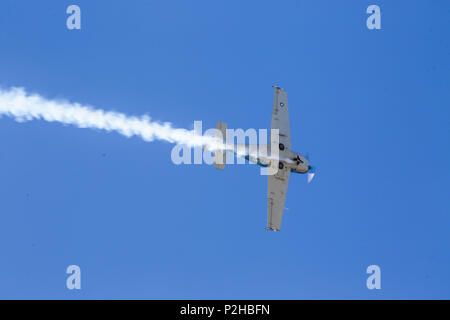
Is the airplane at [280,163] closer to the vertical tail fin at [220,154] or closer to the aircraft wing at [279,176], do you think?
the aircraft wing at [279,176]

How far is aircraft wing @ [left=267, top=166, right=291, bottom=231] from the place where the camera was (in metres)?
45.0

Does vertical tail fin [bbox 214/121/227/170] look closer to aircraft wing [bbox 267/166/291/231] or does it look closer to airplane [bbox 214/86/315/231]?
airplane [bbox 214/86/315/231]

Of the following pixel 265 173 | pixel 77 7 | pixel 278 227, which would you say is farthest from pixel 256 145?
pixel 77 7

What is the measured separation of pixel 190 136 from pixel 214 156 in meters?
2.00

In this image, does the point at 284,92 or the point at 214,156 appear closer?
the point at 214,156

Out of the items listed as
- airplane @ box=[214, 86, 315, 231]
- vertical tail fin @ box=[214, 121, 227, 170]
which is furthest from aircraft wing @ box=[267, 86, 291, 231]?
vertical tail fin @ box=[214, 121, 227, 170]

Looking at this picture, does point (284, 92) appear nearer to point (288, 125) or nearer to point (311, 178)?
point (288, 125)

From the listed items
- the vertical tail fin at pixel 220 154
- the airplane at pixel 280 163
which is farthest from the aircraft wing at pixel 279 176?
the vertical tail fin at pixel 220 154

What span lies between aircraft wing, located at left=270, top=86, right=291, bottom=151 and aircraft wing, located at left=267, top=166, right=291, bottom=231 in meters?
2.02

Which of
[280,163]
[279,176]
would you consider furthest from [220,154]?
[279,176]

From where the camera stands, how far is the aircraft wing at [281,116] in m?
44.7

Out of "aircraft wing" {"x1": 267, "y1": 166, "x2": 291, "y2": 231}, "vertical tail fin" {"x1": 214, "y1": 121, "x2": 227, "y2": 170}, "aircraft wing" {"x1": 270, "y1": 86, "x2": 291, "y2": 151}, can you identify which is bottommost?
"aircraft wing" {"x1": 267, "y1": 166, "x2": 291, "y2": 231}

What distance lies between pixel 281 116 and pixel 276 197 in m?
5.85
